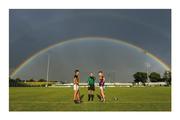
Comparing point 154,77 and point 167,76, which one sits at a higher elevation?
point 167,76

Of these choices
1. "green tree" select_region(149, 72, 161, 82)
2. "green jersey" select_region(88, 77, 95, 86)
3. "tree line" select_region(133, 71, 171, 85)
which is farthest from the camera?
"green tree" select_region(149, 72, 161, 82)

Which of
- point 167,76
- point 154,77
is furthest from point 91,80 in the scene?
point 154,77

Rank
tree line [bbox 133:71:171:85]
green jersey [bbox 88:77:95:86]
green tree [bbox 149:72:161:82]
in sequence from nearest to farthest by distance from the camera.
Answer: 1. green jersey [bbox 88:77:95:86]
2. tree line [bbox 133:71:171:85]
3. green tree [bbox 149:72:161:82]

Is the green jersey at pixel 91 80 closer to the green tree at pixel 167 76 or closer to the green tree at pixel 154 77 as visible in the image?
the green tree at pixel 167 76

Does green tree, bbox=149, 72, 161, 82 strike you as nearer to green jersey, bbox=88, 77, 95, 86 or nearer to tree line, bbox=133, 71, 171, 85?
tree line, bbox=133, 71, 171, 85

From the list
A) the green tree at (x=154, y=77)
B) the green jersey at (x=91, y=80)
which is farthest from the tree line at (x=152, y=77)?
the green jersey at (x=91, y=80)

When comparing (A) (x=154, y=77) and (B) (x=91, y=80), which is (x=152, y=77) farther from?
(B) (x=91, y=80)

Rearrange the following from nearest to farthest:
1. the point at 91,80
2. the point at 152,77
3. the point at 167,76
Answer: the point at 91,80
the point at 167,76
the point at 152,77

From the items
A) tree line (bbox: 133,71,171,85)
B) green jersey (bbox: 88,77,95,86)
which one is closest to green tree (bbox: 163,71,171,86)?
tree line (bbox: 133,71,171,85)

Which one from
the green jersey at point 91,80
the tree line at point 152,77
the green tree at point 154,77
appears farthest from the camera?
the green tree at point 154,77
